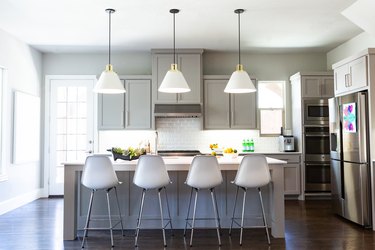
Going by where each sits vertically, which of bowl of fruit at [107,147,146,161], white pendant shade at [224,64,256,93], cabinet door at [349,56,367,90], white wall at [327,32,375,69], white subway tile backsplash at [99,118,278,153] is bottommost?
bowl of fruit at [107,147,146,161]

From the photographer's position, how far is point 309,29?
5207 millimetres

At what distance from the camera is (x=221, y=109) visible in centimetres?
627

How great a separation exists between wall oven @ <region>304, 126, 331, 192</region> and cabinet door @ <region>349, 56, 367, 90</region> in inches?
63.2

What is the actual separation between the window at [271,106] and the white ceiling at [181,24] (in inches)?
29.7

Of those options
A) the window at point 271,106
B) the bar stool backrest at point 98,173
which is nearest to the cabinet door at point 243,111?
the window at point 271,106

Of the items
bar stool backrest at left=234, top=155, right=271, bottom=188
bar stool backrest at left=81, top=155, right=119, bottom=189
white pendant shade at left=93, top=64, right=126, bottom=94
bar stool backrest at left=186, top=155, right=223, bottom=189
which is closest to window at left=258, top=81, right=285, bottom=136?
bar stool backrest at left=234, top=155, right=271, bottom=188

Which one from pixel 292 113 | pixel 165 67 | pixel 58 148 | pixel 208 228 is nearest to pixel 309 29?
pixel 292 113

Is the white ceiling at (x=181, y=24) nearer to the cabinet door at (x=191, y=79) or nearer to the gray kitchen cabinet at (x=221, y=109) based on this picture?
the cabinet door at (x=191, y=79)

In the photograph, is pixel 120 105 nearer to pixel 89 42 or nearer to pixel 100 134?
pixel 100 134

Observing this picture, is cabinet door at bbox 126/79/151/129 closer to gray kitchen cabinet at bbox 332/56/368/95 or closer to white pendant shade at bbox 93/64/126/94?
white pendant shade at bbox 93/64/126/94

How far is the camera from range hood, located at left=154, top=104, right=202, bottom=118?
6.03 meters

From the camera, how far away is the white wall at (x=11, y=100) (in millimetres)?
5156

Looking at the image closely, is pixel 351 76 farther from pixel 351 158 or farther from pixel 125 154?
pixel 125 154

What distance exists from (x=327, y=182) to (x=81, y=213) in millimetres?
4328
